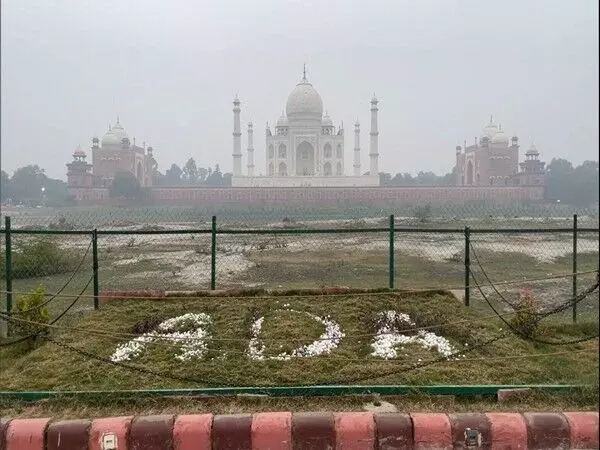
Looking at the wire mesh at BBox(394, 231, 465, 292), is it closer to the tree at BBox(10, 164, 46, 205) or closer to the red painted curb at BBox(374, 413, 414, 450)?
the red painted curb at BBox(374, 413, 414, 450)

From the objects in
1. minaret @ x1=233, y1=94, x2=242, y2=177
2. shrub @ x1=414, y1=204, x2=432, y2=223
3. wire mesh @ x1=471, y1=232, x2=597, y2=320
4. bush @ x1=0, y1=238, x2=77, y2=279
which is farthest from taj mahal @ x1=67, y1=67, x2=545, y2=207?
bush @ x1=0, y1=238, x2=77, y2=279

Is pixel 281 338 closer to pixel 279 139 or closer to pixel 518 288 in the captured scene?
pixel 518 288

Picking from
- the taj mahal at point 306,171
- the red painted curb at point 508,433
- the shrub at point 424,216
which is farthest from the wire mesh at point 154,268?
the taj mahal at point 306,171

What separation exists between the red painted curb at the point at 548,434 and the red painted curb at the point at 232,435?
50.4 inches

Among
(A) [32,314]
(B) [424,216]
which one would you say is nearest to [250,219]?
(B) [424,216]

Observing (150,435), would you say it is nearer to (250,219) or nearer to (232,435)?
(232,435)

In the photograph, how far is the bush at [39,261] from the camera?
824 cm

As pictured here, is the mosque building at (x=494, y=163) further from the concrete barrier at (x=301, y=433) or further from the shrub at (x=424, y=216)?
the concrete barrier at (x=301, y=433)

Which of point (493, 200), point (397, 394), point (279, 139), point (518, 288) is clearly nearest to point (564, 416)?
point (397, 394)

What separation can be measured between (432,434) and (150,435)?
127 centimetres

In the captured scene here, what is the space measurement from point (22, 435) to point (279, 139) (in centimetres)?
4705

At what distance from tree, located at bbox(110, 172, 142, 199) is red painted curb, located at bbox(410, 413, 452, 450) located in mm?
38769

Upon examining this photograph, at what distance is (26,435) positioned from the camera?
229cm

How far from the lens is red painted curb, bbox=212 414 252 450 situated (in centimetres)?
228
